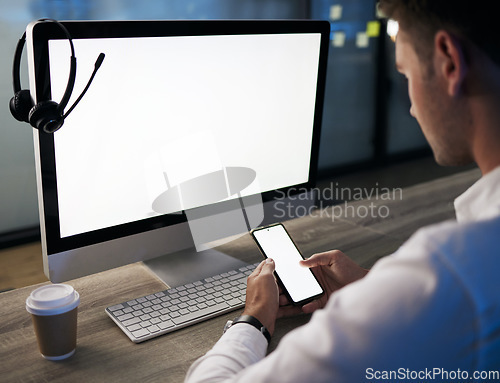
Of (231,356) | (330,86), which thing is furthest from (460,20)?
(330,86)

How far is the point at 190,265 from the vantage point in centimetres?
109

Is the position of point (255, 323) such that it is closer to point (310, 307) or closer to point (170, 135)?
point (310, 307)

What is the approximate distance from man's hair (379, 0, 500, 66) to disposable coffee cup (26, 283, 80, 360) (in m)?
0.60

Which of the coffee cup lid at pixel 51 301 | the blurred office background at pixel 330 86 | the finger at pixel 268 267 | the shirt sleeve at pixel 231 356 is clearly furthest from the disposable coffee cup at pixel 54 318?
the blurred office background at pixel 330 86

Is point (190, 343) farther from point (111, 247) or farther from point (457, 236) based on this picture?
point (457, 236)

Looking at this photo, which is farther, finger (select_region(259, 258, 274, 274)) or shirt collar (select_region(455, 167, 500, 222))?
finger (select_region(259, 258, 274, 274))

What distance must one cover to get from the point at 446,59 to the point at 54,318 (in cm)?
63

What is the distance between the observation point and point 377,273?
0.49 meters

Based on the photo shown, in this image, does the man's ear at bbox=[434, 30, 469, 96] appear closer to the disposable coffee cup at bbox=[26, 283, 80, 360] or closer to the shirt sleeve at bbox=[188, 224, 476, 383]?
the shirt sleeve at bbox=[188, 224, 476, 383]

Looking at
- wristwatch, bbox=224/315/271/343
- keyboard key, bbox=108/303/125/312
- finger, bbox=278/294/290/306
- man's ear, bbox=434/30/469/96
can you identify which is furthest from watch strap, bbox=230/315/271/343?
man's ear, bbox=434/30/469/96

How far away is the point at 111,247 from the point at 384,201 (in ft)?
2.89

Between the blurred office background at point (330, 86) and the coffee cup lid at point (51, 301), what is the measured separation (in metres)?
2.33

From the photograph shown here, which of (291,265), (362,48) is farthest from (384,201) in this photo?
(362,48)

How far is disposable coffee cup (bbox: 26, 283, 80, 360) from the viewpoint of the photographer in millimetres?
752
